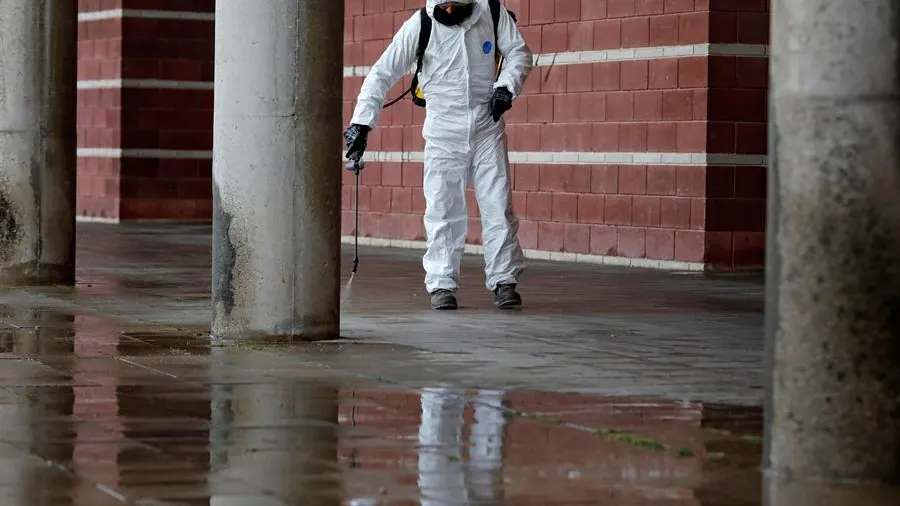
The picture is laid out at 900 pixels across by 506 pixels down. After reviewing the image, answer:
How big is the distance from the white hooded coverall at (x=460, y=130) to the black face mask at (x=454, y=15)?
0.04 m

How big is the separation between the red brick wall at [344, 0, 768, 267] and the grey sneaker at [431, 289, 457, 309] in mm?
5425

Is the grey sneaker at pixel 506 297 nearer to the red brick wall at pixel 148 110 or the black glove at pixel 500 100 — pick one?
the black glove at pixel 500 100

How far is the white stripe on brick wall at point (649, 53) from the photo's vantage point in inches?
742

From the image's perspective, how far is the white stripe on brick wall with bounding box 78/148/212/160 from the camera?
1143 inches

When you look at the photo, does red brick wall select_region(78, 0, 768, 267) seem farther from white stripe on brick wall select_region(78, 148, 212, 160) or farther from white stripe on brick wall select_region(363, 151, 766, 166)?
white stripe on brick wall select_region(78, 148, 212, 160)

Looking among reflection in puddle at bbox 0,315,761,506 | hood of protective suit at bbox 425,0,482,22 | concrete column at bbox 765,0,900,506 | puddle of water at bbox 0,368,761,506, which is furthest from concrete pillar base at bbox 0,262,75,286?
concrete column at bbox 765,0,900,506

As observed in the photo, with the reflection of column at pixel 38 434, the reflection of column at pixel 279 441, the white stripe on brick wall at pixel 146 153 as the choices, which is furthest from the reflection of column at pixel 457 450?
the white stripe on brick wall at pixel 146 153

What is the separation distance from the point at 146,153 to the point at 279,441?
21.9 m

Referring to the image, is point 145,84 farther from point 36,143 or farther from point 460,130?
point 460,130

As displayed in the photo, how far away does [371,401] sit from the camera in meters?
8.93

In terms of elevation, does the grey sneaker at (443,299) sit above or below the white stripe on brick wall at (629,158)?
below

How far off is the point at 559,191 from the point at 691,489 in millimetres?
14144

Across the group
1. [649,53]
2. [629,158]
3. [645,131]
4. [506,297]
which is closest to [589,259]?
[629,158]

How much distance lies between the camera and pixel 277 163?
11.4 meters
